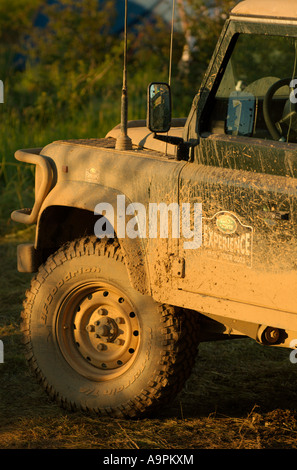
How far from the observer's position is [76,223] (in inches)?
201

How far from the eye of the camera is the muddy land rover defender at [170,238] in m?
4.04

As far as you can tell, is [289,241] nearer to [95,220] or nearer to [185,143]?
[185,143]

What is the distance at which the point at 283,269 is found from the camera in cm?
396

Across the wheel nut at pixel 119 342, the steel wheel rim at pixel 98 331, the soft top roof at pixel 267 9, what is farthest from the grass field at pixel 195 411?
the soft top roof at pixel 267 9

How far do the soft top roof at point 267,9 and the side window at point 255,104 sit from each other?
0.13m

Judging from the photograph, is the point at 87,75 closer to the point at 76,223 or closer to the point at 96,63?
the point at 96,63

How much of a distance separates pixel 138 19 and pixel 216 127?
13.1 metres

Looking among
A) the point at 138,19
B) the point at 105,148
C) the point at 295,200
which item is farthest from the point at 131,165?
the point at 138,19

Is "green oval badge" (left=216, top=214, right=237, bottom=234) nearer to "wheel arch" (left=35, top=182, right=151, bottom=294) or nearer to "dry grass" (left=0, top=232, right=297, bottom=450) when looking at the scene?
"wheel arch" (left=35, top=182, right=151, bottom=294)

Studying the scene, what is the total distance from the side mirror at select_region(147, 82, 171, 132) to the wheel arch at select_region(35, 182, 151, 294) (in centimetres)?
47

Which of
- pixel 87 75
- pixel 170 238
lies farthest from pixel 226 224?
pixel 87 75

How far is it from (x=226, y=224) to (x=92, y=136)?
6.61m

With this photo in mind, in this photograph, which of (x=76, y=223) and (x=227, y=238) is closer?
(x=227, y=238)

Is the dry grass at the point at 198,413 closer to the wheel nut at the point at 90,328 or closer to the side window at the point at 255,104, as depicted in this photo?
the wheel nut at the point at 90,328
